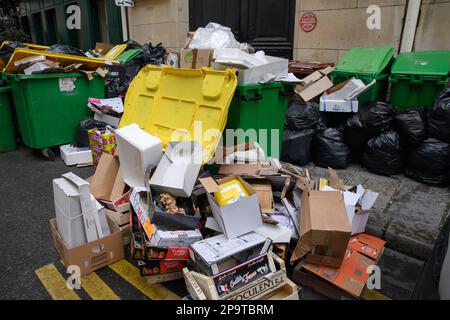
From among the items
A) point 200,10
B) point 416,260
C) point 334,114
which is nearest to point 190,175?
point 416,260

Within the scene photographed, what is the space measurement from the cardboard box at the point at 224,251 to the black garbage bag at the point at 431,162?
2.19 metres

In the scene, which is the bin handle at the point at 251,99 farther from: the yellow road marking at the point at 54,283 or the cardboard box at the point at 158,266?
the yellow road marking at the point at 54,283

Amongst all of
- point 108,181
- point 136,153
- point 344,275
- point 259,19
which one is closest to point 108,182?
point 108,181

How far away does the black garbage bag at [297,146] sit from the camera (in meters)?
3.84

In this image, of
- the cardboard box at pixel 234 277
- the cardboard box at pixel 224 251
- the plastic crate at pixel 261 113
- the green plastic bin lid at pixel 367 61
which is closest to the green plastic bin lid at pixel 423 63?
the green plastic bin lid at pixel 367 61

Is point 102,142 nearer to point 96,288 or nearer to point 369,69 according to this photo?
point 96,288

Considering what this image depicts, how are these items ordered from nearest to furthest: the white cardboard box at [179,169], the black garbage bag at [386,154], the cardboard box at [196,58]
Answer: the white cardboard box at [179,169], the cardboard box at [196,58], the black garbage bag at [386,154]

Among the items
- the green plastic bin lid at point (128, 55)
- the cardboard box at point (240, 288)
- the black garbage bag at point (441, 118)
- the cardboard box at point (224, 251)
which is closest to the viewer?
the cardboard box at point (240, 288)

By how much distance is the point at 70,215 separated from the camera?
217 centimetres

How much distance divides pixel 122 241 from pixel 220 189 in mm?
847

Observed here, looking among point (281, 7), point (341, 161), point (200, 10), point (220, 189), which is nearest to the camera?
point (220, 189)

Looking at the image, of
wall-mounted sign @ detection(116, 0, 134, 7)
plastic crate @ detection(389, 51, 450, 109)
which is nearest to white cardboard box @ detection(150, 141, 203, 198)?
plastic crate @ detection(389, 51, 450, 109)

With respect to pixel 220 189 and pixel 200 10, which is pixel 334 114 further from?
pixel 200 10

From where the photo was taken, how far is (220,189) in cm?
233
